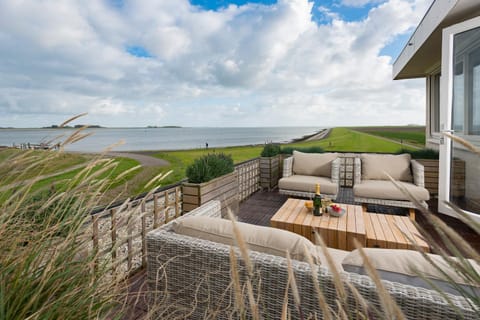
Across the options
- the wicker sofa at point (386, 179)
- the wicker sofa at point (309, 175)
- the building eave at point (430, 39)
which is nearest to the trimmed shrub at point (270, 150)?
the wicker sofa at point (309, 175)

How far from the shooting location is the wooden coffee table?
236 cm

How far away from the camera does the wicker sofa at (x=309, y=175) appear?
429cm

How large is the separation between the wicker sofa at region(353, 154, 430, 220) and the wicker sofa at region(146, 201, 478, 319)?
323 cm

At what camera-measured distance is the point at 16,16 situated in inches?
138

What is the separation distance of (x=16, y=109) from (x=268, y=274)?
410 centimetres

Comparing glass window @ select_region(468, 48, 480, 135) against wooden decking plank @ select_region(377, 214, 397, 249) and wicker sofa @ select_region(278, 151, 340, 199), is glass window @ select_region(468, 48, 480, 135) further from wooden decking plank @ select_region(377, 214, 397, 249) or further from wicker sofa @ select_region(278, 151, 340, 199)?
wicker sofa @ select_region(278, 151, 340, 199)

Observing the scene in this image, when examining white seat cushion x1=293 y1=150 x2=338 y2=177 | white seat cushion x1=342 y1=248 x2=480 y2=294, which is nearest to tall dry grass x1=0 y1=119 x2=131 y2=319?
white seat cushion x1=342 y1=248 x2=480 y2=294

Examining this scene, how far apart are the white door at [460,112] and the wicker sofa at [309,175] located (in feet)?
4.90

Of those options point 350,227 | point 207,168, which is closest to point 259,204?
point 207,168

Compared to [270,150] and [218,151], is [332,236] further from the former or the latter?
[270,150]

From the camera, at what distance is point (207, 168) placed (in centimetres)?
318

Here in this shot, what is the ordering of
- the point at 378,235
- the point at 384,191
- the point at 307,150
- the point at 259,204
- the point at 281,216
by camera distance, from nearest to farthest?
the point at 378,235
the point at 281,216
the point at 384,191
the point at 259,204
the point at 307,150

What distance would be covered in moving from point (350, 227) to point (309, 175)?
2348 millimetres

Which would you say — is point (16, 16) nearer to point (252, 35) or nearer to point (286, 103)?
point (252, 35)
